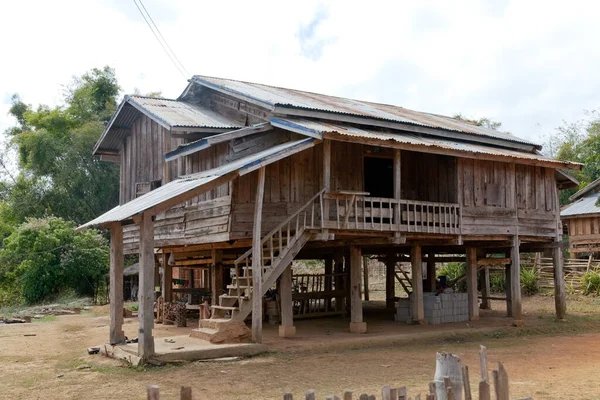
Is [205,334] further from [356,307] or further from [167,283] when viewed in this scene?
[167,283]

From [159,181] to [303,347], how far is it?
25.3ft

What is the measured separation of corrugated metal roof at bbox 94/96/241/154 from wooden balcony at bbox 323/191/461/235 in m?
3.70

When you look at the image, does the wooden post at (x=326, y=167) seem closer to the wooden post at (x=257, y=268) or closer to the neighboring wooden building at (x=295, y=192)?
the neighboring wooden building at (x=295, y=192)

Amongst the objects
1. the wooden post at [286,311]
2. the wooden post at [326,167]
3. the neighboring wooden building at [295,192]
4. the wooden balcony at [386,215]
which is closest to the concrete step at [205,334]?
the neighboring wooden building at [295,192]

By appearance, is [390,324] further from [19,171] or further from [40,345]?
[19,171]

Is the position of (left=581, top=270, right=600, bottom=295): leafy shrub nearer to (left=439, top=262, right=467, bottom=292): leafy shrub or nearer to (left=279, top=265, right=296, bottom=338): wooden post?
(left=439, top=262, right=467, bottom=292): leafy shrub

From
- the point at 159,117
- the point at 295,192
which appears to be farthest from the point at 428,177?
the point at 159,117

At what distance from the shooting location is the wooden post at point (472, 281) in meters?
19.4

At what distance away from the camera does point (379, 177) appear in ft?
69.5

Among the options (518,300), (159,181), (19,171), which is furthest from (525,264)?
(19,171)

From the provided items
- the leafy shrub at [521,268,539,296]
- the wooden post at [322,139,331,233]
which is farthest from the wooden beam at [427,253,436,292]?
the wooden post at [322,139,331,233]

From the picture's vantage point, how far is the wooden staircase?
13.3 m

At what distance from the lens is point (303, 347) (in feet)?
44.8

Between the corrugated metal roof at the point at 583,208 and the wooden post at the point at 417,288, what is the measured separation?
1656 cm
